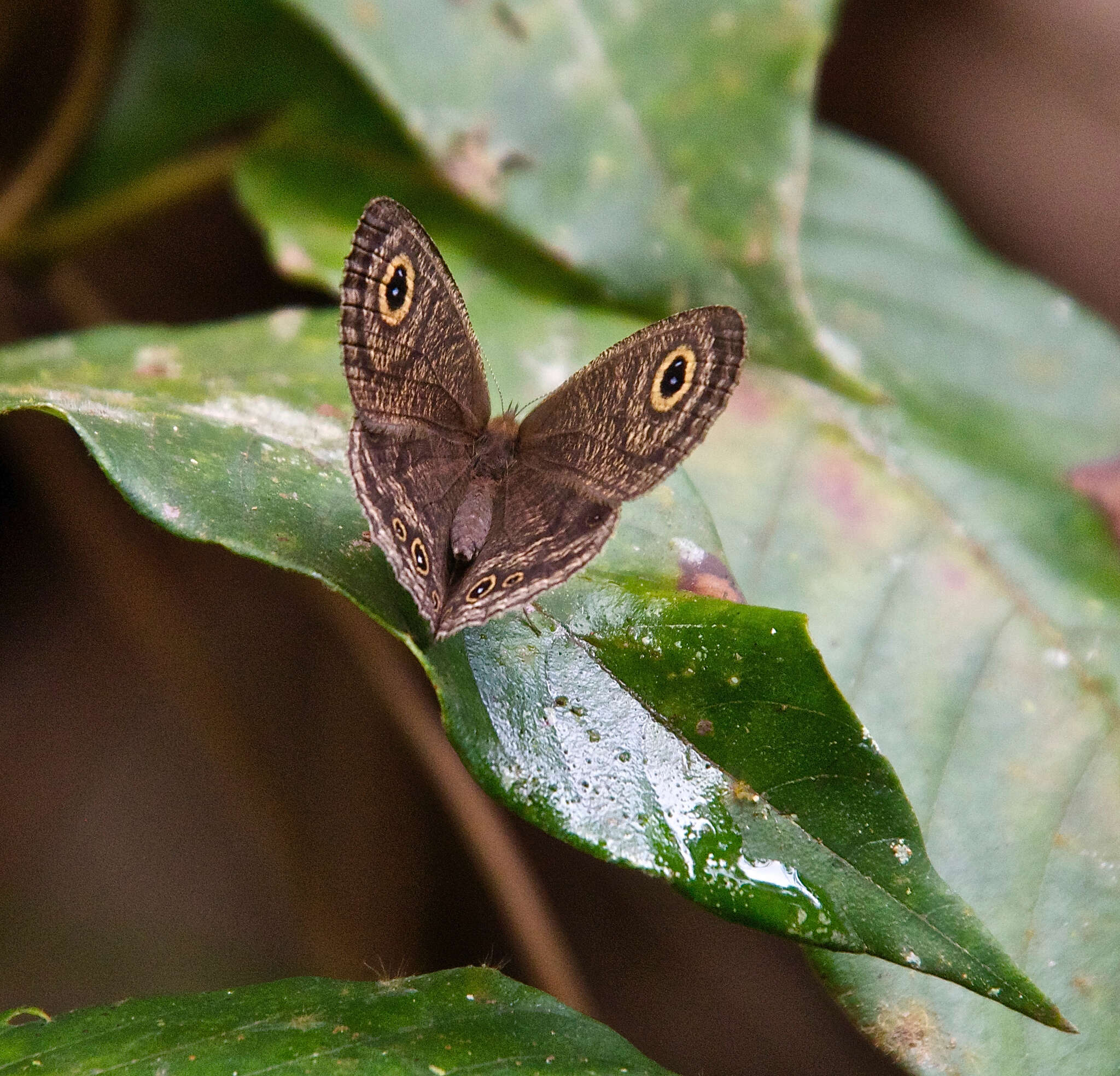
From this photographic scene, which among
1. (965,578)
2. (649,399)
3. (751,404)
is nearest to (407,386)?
(649,399)

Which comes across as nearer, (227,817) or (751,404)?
(751,404)

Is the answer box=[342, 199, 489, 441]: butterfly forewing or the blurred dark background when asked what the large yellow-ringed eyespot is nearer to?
box=[342, 199, 489, 441]: butterfly forewing

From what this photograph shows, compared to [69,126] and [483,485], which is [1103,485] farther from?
[69,126]

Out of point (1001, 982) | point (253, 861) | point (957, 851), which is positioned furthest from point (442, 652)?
point (253, 861)

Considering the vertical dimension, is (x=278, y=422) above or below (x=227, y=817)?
above

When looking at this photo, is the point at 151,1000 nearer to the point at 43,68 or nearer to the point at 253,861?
the point at 253,861

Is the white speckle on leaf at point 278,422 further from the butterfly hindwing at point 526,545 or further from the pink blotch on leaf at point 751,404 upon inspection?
the pink blotch on leaf at point 751,404
